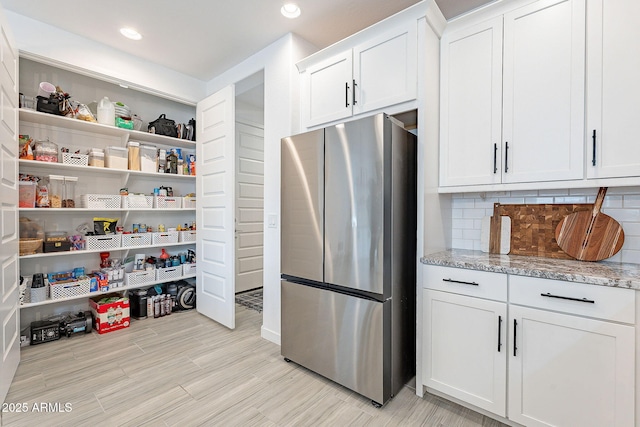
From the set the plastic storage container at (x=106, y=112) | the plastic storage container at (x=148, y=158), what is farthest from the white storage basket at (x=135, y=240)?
the plastic storage container at (x=106, y=112)

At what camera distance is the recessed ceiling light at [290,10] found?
2.17 metres

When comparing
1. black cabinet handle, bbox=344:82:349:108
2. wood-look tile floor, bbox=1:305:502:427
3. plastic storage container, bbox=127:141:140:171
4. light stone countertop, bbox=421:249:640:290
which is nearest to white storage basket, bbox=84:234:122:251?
plastic storage container, bbox=127:141:140:171

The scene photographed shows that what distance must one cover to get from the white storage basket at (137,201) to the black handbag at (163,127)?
29.5 inches

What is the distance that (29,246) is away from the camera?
246 centimetres

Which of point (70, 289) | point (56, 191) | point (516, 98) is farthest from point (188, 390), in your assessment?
point (516, 98)

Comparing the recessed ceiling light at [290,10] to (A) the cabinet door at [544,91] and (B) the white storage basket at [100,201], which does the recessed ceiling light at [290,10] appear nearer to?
(A) the cabinet door at [544,91]

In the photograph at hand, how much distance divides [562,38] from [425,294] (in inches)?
65.2

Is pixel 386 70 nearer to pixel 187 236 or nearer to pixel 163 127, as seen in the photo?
pixel 163 127

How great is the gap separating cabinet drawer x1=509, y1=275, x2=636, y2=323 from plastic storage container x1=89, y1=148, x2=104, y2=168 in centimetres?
354

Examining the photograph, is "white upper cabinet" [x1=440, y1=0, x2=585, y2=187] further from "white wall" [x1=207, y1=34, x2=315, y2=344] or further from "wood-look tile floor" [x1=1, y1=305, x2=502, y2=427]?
"wood-look tile floor" [x1=1, y1=305, x2=502, y2=427]

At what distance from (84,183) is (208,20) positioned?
2.05 meters

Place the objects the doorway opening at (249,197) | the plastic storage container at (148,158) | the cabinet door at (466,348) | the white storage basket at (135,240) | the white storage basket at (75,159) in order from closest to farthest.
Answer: the cabinet door at (466,348) < the white storage basket at (75,159) < the white storage basket at (135,240) < the plastic storage container at (148,158) < the doorway opening at (249,197)

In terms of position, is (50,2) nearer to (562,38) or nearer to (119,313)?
(119,313)

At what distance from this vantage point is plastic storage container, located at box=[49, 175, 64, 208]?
2.60m
